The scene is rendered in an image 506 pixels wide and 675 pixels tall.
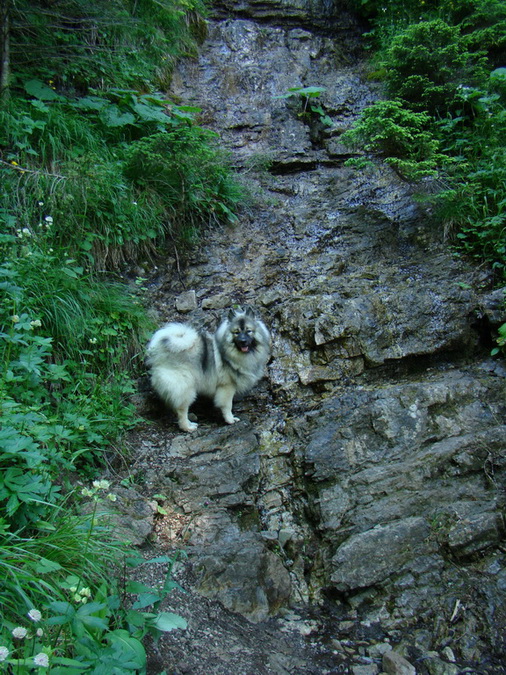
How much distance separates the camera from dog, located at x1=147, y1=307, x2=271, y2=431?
14.3ft

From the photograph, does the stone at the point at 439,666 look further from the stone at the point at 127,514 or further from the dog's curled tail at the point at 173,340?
the dog's curled tail at the point at 173,340

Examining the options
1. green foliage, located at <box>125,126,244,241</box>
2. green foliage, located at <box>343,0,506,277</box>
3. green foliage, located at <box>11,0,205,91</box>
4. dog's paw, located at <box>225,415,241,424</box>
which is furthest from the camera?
green foliage, located at <box>125,126,244,241</box>

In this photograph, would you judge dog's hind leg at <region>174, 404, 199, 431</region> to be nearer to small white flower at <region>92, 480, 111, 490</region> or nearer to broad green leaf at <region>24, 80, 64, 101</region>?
small white flower at <region>92, 480, 111, 490</region>

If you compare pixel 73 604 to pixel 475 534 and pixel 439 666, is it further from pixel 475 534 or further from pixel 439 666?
pixel 475 534

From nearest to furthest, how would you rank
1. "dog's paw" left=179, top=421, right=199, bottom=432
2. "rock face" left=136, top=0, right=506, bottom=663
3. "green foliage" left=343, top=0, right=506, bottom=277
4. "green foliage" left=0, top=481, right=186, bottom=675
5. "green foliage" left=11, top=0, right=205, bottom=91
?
"green foliage" left=0, top=481, right=186, bottom=675
"rock face" left=136, top=0, right=506, bottom=663
"dog's paw" left=179, top=421, right=199, bottom=432
"green foliage" left=343, top=0, right=506, bottom=277
"green foliage" left=11, top=0, right=205, bottom=91

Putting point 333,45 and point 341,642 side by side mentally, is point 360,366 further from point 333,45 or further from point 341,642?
point 333,45

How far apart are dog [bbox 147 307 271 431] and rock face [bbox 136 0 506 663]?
269 mm

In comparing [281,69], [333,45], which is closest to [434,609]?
[281,69]

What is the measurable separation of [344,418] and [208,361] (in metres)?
1.41

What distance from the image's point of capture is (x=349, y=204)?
6531mm

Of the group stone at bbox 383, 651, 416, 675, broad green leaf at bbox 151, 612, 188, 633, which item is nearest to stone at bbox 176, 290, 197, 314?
broad green leaf at bbox 151, 612, 188, 633

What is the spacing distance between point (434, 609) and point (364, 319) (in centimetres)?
271

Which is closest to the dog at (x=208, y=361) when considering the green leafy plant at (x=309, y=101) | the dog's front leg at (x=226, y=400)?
the dog's front leg at (x=226, y=400)

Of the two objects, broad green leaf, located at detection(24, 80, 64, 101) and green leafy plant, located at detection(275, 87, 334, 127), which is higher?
green leafy plant, located at detection(275, 87, 334, 127)
